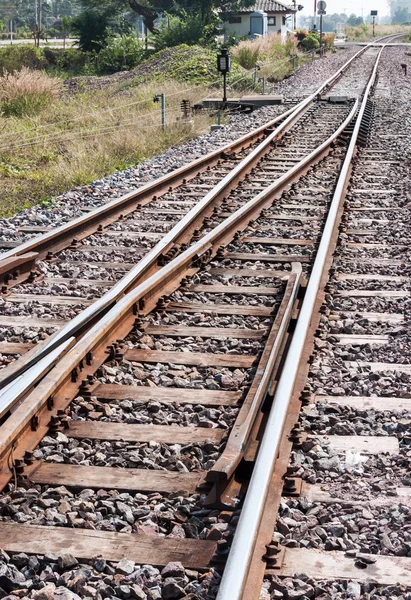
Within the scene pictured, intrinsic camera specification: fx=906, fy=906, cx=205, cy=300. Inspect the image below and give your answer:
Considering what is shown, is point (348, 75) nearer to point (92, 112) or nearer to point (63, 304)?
point (92, 112)

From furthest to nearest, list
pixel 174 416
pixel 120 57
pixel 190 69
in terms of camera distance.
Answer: pixel 120 57 → pixel 190 69 → pixel 174 416

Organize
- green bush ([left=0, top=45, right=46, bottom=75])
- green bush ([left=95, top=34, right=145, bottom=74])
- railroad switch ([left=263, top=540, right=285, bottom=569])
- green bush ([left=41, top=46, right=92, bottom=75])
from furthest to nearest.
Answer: green bush ([left=41, top=46, right=92, bottom=75])
green bush ([left=95, top=34, right=145, bottom=74])
green bush ([left=0, top=45, right=46, bottom=75])
railroad switch ([left=263, top=540, right=285, bottom=569])

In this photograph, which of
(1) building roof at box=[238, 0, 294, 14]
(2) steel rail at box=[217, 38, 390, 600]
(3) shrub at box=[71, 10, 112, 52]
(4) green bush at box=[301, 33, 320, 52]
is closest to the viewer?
(2) steel rail at box=[217, 38, 390, 600]

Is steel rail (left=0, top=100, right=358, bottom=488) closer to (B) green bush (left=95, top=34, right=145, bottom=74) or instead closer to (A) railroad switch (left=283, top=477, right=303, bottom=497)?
(A) railroad switch (left=283, top=477, right=303, bottom=497)

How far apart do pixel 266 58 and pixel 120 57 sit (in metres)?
9.33

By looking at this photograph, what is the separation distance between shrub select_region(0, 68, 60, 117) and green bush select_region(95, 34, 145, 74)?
24.1m

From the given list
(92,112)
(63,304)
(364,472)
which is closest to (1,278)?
(63,304)

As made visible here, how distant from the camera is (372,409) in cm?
484

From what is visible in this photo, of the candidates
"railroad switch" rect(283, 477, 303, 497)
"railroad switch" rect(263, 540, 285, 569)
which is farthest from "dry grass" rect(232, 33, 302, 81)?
"railroad switch" rect(263, 540, 285, 569)

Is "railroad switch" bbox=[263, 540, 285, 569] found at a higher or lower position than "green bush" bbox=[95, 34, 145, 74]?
lower

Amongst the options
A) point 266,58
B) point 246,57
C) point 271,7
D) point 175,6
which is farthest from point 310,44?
point 246,57

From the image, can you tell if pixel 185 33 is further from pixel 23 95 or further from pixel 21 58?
pixel 23 95

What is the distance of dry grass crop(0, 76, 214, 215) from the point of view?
12.4 m

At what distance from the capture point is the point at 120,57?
152 ft
